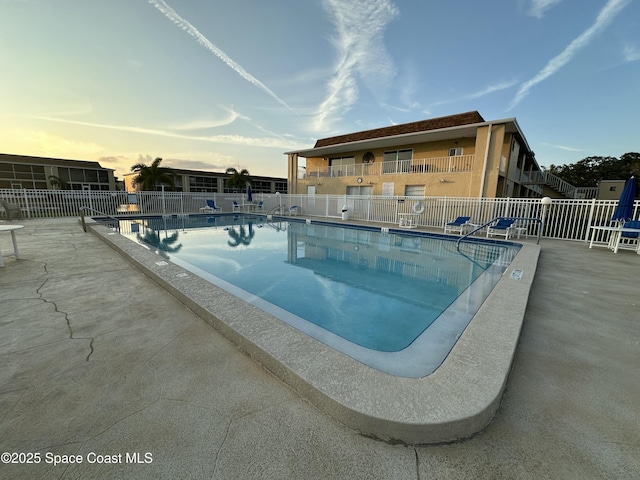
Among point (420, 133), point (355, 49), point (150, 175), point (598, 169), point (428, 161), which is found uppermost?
point (355, 49)

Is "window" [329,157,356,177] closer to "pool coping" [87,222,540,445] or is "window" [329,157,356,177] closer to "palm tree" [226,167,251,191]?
"palm tree" [226,167,251,191]

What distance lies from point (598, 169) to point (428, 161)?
3718cm

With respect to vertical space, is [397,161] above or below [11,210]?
above

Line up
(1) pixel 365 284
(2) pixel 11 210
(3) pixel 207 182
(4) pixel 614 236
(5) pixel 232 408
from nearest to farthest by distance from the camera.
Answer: (5) pixel 232 408 → (1) pixel 365 284 → (4) pixel 614 236 → (2) pixel 11 210 → (3) pixel 207 182

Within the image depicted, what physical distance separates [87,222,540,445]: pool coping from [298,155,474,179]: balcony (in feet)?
45.2

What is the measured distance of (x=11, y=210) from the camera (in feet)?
38.3

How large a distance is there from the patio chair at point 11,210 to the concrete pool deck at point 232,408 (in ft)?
43.0

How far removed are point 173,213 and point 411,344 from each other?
1867 centimetres

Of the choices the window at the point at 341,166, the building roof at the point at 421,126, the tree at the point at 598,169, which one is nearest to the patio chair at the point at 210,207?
the window at the point at 341,166

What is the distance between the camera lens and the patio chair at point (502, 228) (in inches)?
356

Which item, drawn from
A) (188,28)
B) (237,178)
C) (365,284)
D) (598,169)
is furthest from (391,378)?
(598,169)

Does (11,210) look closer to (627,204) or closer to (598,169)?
(627,204)

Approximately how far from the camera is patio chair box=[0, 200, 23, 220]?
10905 millimetres

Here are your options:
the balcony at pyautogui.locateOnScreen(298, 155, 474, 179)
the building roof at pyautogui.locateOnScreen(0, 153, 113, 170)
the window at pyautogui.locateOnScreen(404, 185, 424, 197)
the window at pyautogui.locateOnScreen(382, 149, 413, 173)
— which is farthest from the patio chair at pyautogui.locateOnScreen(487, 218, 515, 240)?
the building roof at pyautogui.locateOnScreen(0, 153, 113, 170)
